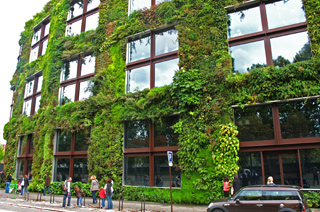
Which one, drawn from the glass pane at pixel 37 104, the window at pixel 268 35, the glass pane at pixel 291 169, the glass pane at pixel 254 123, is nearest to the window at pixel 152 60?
the window at pixel 268 35

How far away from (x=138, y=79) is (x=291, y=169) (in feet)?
33.5

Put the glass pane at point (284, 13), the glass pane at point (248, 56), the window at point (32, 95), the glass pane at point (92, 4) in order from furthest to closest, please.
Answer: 1. the window at point (32, 95)
2. the glass pane at point (92, 4)
3. the glass pane at point (248, 56)
4. the glass pane at point (284, 13)

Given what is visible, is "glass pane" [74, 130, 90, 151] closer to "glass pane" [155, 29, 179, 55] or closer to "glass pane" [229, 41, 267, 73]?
"glass pane" [155, 29, 179, 55]

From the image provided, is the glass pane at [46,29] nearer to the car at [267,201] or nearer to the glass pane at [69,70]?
the glass pane at [69,70]

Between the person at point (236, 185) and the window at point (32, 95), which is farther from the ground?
the window at point (32, 95)

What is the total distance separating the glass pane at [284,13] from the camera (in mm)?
13133

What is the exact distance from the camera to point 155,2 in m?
18.0

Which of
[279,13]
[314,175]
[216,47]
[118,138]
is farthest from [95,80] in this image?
[314,175]

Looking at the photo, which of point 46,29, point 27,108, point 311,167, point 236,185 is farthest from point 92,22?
point 311,167

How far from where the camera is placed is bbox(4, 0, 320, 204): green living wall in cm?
A: 1255

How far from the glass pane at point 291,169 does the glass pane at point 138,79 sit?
8.86 metres

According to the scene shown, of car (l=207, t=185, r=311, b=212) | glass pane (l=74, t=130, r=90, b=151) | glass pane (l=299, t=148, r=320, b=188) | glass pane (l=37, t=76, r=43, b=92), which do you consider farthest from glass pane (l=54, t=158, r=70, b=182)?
glass pane (l=299, t=148, r=320, b=188)

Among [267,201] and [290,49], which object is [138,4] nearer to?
[290,49]

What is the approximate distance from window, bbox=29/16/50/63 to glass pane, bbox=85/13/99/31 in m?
6.59
